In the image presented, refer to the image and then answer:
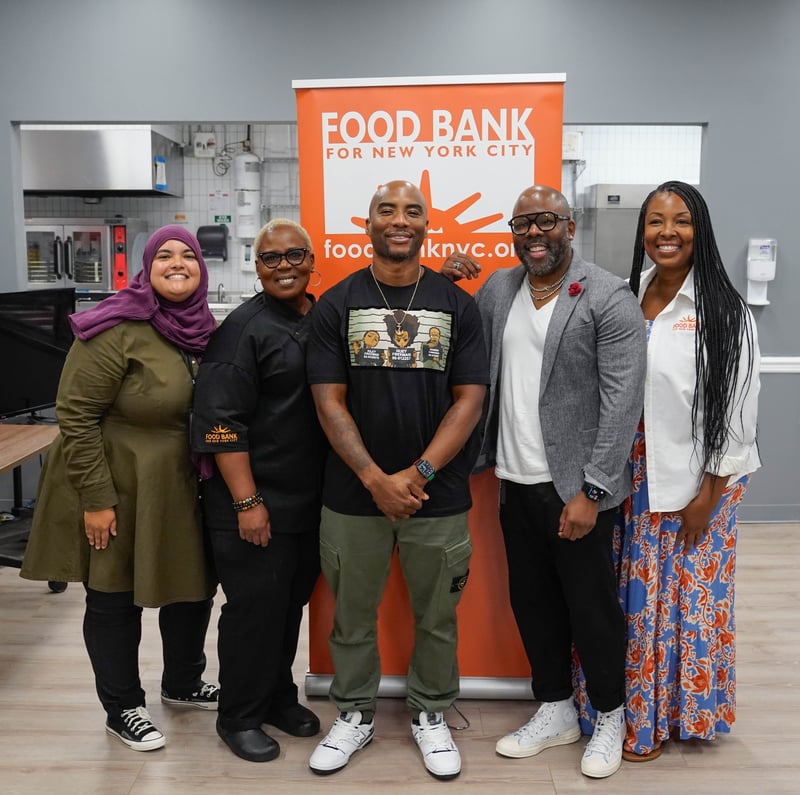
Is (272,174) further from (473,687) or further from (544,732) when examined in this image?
(544,732)

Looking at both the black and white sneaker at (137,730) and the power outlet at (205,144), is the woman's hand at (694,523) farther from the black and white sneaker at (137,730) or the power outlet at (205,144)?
the power outlet at (205,144)

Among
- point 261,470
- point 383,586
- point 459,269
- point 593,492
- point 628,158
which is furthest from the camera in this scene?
point 628,158

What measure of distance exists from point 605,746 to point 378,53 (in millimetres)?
3454

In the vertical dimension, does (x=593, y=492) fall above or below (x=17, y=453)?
above

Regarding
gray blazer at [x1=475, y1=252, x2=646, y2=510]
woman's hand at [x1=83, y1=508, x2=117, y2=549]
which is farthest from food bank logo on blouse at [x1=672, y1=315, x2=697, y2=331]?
woman's hand at [x1=83, y1=508, x2=117, y2=549]

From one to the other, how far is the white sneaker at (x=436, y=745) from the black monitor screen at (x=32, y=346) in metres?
2.48

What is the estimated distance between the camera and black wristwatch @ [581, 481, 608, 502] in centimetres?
208

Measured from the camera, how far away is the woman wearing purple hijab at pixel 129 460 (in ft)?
6.92

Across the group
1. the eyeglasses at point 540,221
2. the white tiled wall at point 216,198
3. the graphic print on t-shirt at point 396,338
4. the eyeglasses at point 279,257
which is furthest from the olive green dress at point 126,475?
the white tiled wall at point 216,198

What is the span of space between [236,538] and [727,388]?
1.38 m

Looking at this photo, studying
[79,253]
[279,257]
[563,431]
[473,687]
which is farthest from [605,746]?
[79,253]

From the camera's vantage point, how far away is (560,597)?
2350mm

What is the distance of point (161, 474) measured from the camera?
2.18 m

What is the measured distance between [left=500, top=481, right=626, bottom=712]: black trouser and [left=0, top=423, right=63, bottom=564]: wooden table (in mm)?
1887
